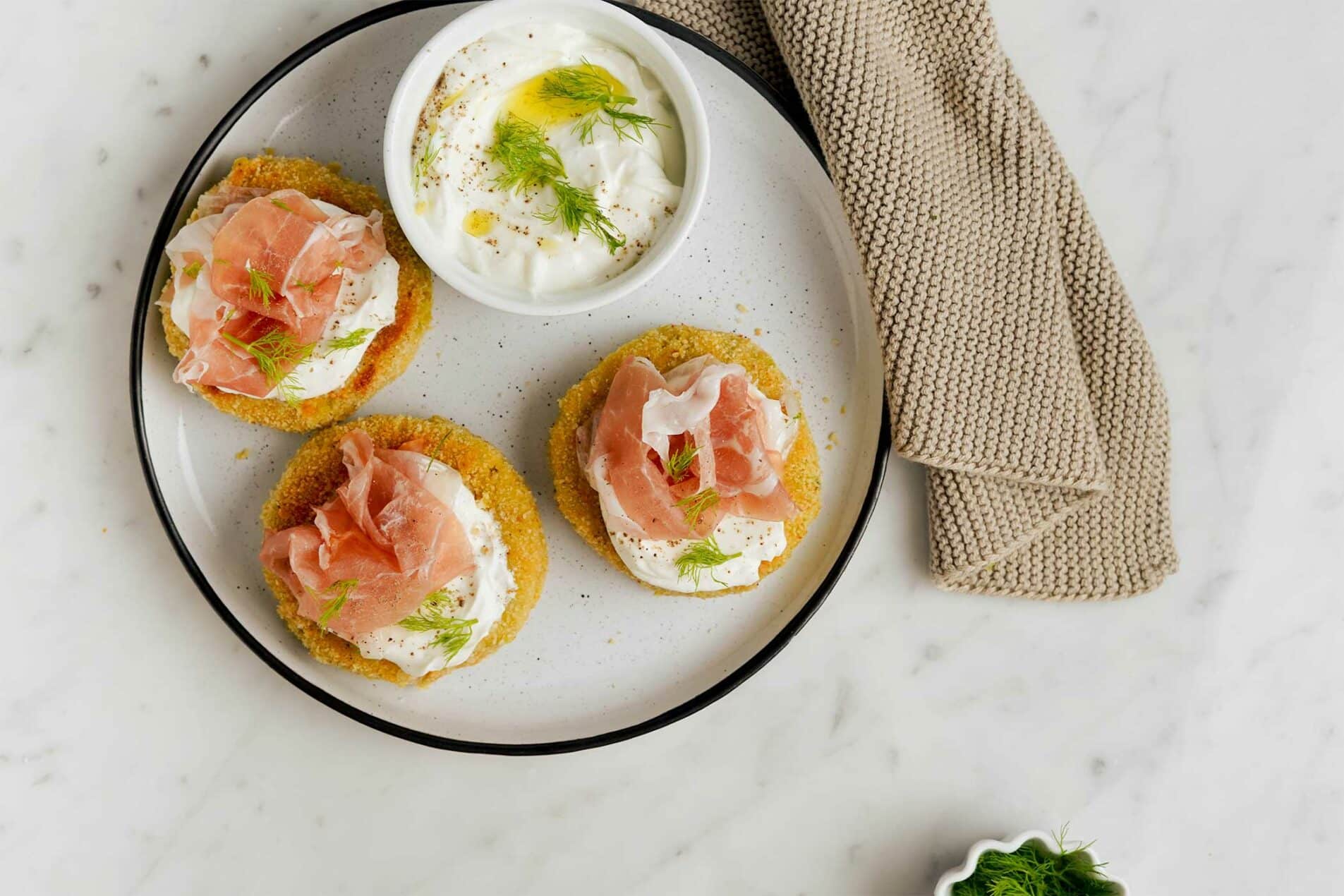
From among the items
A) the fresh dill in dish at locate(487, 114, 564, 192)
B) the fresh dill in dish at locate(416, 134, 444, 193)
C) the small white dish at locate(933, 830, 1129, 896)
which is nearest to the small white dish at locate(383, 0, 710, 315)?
the fresh dill in dish at locate(416, 134, 444, 193)

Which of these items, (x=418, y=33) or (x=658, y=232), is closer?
(x=658, y=232)

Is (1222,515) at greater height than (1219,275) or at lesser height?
lesser

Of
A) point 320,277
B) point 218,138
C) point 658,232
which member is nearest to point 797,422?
point 658,232

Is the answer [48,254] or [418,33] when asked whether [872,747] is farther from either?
[48,254]

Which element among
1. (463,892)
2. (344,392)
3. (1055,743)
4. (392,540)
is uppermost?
(344,392)

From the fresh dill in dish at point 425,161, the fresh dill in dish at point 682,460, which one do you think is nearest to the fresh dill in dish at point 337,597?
the fresh dill in dish at point 682,460

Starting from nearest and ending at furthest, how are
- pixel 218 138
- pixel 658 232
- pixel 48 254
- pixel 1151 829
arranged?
pixel 658 232, pixel 218 138, pixel 48 254, pixel 1151 829

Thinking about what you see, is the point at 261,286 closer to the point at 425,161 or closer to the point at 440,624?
the point at 425,161

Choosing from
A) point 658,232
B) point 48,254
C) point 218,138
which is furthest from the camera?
point 48,254
